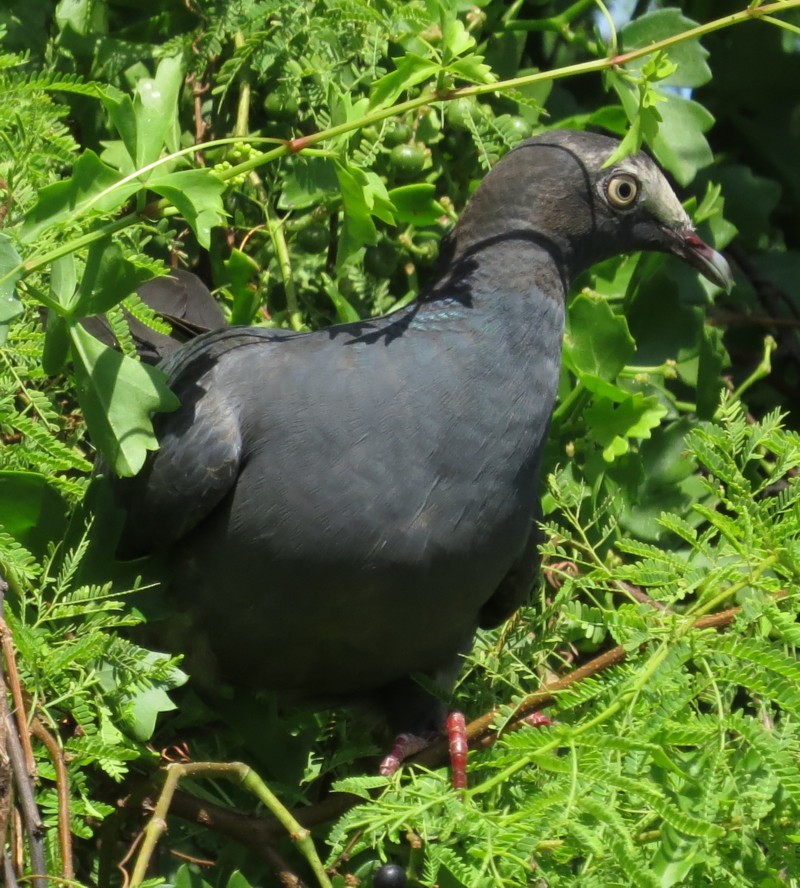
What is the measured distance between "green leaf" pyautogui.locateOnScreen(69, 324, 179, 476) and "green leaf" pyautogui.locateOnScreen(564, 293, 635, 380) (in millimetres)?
1140

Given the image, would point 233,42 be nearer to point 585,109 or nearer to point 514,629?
point 585,109

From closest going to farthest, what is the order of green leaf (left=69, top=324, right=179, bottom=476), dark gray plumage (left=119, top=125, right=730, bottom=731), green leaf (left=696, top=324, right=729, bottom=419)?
green leaf (left=69, top=324, right=179, bottom=476), dark gray plumage (left=119, top=125, right=730, bottom=731), green leaf (left=696, top=324, right=729, bottom=419)

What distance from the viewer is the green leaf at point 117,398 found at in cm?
211

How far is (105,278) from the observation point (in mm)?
2068

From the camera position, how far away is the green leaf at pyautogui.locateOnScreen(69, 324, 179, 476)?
211 cm

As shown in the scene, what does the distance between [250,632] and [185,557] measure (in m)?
0.19

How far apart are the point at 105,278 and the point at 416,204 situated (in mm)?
1029

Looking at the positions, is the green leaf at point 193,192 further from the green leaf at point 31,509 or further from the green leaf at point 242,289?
the green leaf at point 242,289

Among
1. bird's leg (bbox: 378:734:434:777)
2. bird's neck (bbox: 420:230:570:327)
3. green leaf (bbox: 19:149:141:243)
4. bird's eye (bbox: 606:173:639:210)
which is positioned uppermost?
green leaf (bbox: 19:149:141:243)

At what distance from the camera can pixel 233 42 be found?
10.2 ft

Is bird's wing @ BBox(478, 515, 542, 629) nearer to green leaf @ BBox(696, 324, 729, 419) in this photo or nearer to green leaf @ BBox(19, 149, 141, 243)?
green leaf @ BBox(696, 324, 729, 419)

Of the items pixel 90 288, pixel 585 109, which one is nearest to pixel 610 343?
pixel 585 109

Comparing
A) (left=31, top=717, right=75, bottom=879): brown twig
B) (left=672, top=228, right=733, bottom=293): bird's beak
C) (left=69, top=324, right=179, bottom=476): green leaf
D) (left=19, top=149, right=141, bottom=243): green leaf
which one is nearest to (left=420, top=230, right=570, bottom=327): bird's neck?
(left=672, top=228, right=733, bottom=293): bird's beak

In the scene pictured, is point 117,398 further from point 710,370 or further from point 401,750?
point 710,370
